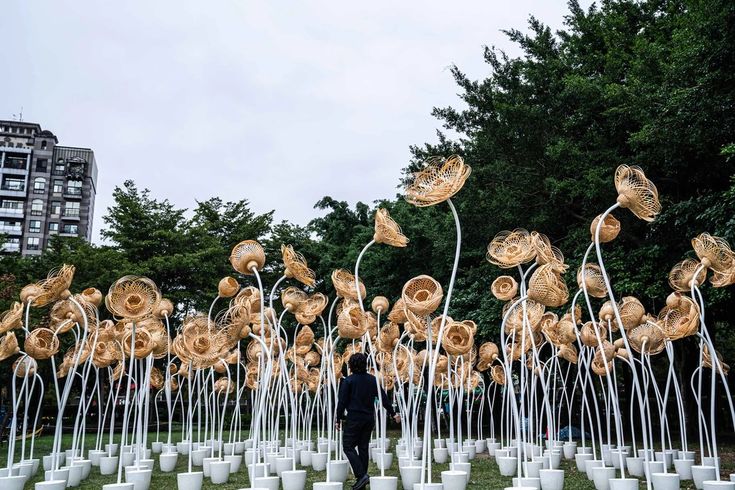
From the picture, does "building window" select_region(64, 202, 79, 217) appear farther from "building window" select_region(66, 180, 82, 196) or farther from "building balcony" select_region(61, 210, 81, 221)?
"building window" select_region(66, 180, 82, 196)

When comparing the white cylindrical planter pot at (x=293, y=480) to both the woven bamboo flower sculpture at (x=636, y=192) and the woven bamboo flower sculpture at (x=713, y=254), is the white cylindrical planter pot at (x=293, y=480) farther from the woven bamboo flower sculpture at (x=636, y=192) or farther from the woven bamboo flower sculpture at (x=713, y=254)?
the woven bamboo flower sculpture at (x=713, y=254)

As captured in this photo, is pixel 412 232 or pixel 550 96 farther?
pixel 412 232

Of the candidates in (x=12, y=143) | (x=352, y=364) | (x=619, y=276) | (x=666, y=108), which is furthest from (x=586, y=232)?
(x=12, y=143)

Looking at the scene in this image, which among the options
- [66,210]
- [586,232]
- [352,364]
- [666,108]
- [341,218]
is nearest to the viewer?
[352,364]

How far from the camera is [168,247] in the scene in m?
22.3

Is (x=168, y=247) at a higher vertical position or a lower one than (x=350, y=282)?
higher

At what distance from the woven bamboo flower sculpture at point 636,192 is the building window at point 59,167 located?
55676 mm

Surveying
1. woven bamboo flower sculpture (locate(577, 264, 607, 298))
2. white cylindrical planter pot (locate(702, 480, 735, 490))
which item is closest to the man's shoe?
white cylindrical planter pot (locate(702, 480, 735, 490))

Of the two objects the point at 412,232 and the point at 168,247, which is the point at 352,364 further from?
the point at 168,247

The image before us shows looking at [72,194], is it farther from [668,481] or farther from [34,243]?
[668,481]

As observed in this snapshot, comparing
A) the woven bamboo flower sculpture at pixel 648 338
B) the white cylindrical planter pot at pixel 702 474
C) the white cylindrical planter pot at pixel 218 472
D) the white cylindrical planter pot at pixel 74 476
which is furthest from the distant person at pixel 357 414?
the white cylindrical planter pot at pixel 74 476

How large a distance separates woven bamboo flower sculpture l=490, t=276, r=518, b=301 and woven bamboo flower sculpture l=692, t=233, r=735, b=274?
2.04 m

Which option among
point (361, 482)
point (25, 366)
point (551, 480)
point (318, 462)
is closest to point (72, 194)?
point (25, 366)

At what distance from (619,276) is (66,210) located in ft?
169
